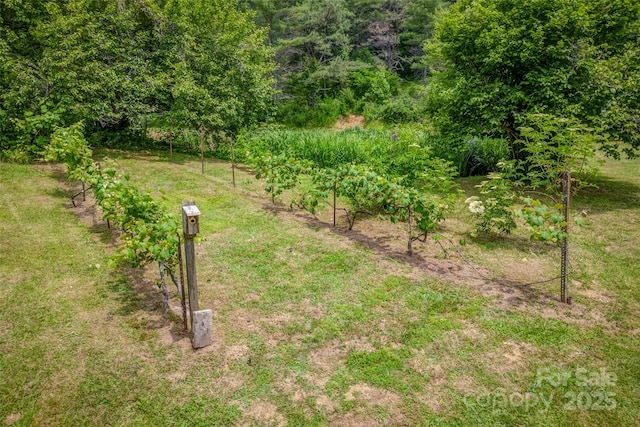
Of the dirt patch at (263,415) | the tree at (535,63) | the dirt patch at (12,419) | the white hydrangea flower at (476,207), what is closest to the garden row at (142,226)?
the dirt patch at (12,419)

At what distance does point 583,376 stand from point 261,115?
1404cm

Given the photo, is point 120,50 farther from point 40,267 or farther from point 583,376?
point 583,376

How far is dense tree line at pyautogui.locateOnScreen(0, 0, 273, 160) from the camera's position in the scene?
1159 cm

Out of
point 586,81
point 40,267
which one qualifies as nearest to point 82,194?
point 40,267

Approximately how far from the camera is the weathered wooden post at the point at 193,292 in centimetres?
396

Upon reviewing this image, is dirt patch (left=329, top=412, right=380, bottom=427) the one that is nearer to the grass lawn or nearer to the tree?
the grass lawn

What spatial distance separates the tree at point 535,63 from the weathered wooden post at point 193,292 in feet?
27.4

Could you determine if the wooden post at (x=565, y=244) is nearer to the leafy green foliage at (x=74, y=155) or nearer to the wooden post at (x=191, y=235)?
the wooden post at (x=191, y=235)

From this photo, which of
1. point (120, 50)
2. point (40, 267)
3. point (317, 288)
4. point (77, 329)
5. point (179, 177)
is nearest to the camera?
point (77, 329)

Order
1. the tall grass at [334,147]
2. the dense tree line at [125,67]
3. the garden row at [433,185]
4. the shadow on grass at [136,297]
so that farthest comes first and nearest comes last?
the dense tree line at [125,67] → the tall grass at [334,147] → the garden row at [433,185] → the shadow on grass at [136,297]

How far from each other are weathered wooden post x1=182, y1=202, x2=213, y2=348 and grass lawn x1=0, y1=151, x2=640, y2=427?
0.46 feet

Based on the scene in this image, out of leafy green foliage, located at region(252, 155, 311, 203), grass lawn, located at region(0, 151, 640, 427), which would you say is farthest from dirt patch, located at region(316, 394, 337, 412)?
leafy green foliage, located at region(252, 155, 311, 203)

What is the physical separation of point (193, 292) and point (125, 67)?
1105 cm

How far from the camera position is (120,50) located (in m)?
12.7
